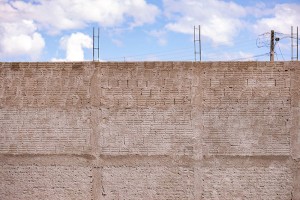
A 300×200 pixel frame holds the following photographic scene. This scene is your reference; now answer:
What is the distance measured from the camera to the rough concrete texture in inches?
308

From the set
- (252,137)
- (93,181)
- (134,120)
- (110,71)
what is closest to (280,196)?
(252,137)

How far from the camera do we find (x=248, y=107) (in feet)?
25.8

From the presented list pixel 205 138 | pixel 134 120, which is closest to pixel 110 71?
pixel 134 120

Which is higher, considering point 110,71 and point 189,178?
point 110,71

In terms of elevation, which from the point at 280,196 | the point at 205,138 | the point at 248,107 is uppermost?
the point at 248,107

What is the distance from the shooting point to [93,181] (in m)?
7.96

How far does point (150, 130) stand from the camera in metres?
7.92

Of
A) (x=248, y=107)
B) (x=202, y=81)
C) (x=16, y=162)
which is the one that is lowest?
(x=16, y=162)

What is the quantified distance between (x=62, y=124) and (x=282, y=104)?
4757mm

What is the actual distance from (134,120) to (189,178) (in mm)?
1715

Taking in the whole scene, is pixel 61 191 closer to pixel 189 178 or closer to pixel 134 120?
pixel 134 120

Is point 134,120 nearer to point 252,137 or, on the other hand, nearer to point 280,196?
point 252,137

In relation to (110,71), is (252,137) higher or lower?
lower

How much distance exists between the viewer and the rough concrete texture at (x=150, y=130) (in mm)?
7820
